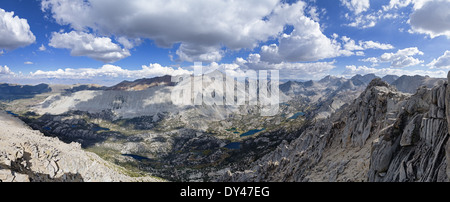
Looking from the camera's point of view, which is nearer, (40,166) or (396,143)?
(396,143)

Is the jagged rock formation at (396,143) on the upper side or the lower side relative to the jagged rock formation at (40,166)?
upper

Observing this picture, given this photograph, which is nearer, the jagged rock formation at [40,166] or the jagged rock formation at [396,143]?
the jagged rock formation at [396,143]

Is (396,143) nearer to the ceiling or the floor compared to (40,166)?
nearer to the ceiling

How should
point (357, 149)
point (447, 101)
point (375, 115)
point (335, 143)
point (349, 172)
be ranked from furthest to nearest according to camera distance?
point (335, 143), point (375, 115), point (357, 149), point (349, 172), point (447, 101)

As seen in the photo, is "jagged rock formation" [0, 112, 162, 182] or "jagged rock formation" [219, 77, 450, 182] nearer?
"jagged rock formation" [219, 77, 450, 182]

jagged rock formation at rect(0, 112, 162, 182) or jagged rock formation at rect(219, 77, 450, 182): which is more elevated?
jagged rock formation at rect(219, 77, 450, 182)
